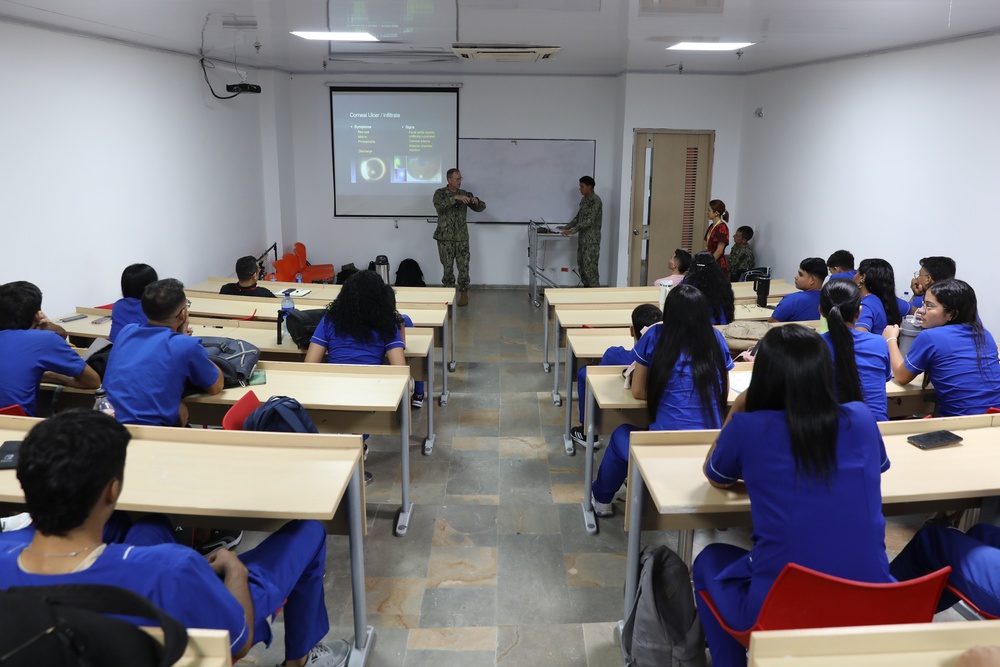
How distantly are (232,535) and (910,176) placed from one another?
18.4ft

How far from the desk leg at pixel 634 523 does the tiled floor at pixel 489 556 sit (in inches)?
13.9

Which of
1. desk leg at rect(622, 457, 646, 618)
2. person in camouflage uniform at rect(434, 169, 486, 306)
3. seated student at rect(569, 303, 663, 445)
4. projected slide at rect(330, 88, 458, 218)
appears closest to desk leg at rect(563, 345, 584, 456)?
seated student at rect(569, 303, 663, 445)

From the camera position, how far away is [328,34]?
535 centimetres

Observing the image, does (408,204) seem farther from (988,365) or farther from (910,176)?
(988,365)

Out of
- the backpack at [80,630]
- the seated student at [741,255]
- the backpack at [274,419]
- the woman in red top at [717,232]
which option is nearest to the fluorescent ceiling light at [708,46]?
the woman in red top at [717,232]

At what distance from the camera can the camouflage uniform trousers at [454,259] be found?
880 centimetres

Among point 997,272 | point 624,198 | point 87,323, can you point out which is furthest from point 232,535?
point 624,198

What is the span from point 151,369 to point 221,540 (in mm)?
1087

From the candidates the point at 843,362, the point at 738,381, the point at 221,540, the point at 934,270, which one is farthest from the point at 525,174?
the point at 843,362

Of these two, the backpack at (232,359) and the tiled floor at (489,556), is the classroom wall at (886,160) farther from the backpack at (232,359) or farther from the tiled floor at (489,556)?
the backpack at (232,359)

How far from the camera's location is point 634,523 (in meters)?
2.37

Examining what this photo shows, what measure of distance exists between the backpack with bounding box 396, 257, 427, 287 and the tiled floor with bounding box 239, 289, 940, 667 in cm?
439

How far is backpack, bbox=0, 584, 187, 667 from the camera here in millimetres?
1217

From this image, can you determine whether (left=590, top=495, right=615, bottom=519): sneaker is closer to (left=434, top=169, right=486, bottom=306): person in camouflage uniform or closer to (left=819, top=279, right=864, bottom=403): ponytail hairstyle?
(left=819, top=279, right=864, bottom=403): ponytail hairstyle
